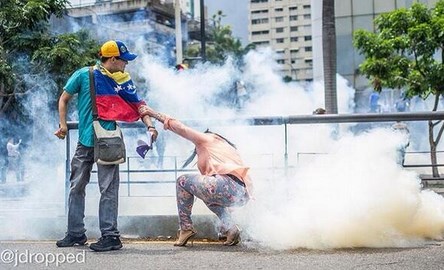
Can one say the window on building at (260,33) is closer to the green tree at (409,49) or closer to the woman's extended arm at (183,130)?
the green tree at (409,49)

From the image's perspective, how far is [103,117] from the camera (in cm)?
562

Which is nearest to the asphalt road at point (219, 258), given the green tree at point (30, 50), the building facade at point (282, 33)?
the green tree at point (30, 50)

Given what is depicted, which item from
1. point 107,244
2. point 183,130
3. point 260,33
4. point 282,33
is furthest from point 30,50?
point 260,33

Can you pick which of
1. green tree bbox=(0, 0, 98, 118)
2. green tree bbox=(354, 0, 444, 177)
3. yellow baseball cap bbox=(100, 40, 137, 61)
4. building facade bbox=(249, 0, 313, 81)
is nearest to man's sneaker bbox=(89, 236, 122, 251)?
yellow baseball cap bbox=(100, 40, 137, 61)

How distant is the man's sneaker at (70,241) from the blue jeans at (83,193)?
34mm

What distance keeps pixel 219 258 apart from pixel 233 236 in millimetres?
543

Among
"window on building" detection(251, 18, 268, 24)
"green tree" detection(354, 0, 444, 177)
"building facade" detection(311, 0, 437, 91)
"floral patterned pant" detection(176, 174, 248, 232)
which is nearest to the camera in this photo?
"floral patterned pant" detection(176, 174, 248, 232)

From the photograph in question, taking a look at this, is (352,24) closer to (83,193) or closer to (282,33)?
(83,193)

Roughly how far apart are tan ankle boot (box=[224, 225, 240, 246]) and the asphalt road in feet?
0.24

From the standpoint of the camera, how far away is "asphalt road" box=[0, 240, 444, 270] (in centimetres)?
485

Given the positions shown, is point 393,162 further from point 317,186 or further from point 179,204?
point 179,204

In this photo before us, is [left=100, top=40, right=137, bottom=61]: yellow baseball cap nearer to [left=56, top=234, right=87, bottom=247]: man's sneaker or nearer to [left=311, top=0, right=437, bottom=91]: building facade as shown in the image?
[left=56, top=234, right=87, bottom=247]: man's sneaker

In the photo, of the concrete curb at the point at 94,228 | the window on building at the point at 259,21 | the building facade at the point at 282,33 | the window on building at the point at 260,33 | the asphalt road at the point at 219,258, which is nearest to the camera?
the asphalt road at the point at 219,258

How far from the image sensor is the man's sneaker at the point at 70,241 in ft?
18.9
